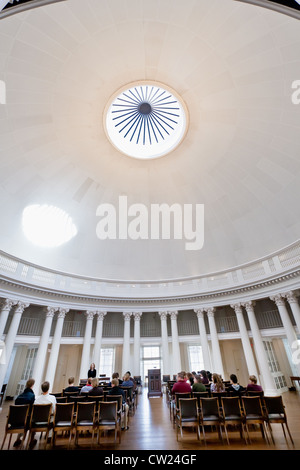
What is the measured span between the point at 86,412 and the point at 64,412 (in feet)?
1.88

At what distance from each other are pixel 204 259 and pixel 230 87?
1322cm

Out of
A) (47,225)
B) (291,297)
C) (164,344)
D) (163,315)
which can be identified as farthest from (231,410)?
(47,225)

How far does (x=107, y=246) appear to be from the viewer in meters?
20.4

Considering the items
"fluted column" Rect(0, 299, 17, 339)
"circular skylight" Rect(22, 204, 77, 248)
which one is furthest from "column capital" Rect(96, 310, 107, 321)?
"circular skylight" Rect(22, 204, 77, 248)

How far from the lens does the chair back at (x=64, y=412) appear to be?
225 inches

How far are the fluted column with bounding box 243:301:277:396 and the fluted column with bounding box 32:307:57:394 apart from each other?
48.2ft

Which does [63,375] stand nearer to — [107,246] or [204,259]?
Answer: [107,246]

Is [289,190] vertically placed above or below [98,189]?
below

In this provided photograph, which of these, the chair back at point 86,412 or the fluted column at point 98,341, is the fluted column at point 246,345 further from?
the chair back at point 86,412

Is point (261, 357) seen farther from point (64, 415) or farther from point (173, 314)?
point (64, 415)

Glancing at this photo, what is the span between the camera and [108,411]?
5.88 m

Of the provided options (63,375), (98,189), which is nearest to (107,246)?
(98,189)

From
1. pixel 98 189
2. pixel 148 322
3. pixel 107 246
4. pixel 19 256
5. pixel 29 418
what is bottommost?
pixel 29 418

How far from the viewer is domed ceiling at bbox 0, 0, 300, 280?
33.8 feet
